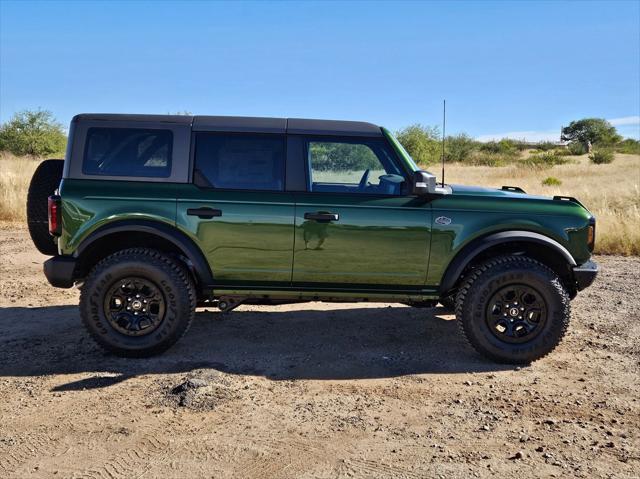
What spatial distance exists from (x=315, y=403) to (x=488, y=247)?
6.51 ft

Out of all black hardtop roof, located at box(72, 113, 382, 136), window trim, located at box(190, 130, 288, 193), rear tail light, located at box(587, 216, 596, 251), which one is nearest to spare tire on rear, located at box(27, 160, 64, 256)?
black hardtop roof, located at box(72, 113, 382, 136)

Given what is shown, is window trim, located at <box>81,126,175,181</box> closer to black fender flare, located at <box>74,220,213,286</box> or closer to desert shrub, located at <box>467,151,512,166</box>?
black fender flare, located at <box>74,220,213,286</box>

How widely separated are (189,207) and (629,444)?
3.52 meters

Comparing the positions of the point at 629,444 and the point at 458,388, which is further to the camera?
the point at 458,388

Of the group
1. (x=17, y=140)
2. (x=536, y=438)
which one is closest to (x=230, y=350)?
(x=536, y=438)

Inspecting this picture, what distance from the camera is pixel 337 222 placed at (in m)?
4.86

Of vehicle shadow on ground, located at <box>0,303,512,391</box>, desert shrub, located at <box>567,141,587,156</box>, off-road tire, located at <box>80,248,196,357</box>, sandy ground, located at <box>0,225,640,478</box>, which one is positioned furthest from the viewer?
desert shrub, located at <box>567,141,587,156</box>

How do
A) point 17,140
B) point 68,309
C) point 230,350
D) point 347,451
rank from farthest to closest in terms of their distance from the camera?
point 17,140, point 68,309, point 230,350, point 347,451

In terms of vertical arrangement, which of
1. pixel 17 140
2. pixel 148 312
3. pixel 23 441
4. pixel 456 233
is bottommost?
pixel 23 441

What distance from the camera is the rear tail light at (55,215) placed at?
4.80 m

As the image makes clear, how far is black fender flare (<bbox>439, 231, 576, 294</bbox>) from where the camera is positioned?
192 inches

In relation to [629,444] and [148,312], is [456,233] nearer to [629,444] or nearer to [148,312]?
[629,444]

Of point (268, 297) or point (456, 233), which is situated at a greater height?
point (456, 233)

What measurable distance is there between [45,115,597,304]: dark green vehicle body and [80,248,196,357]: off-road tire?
0.57 feet
